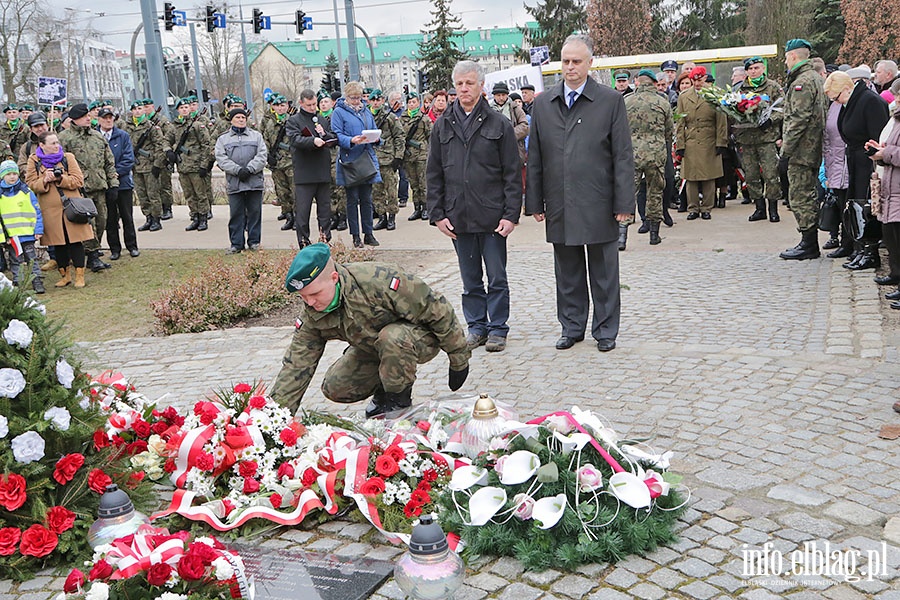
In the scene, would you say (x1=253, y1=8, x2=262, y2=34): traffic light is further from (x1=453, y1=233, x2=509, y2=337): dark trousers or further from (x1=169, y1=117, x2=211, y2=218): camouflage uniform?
(x1=453, y1=233, x2=509, y2=337): dark trousers

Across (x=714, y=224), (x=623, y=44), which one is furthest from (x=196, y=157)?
(x=623, y=44)

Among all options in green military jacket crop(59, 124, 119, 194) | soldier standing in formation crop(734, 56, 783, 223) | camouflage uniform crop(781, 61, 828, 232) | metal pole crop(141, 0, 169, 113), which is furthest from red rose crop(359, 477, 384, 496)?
metal pole crop(141, 0, 169, 113)

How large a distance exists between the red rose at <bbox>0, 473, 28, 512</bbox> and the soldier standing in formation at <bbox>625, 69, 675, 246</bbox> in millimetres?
9019

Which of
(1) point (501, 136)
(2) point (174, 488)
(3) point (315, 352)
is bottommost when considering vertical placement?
(2) point (174, 488)

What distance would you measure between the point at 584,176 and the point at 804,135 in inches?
168

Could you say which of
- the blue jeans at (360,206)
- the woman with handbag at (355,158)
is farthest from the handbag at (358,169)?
the blue jeans at (360,206)

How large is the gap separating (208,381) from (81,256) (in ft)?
17.6

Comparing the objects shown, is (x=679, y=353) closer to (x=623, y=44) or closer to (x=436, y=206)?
(x=436, y=206)

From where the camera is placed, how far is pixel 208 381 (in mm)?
6965

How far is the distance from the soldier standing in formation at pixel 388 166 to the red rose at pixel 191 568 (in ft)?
37.0

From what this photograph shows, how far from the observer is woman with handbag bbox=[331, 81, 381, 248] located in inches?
476

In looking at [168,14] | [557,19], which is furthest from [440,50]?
[168,14]

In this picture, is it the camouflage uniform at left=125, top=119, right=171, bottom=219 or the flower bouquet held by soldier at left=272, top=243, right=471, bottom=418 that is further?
the camouflage uniform at left=125, top=119, right=171, bottom=219

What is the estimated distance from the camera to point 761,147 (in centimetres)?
1238
